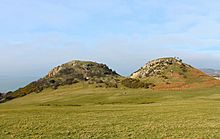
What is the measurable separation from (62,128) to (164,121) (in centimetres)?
731

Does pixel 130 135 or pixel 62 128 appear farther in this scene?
pixel 62 128

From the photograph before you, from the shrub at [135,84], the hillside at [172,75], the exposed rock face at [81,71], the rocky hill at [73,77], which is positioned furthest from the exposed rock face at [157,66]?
the shrub at [135,84]

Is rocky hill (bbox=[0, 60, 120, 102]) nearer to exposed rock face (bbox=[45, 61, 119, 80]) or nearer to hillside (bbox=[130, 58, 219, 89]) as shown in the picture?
exposed rock face (bbox=[45, 61, 119, 80])

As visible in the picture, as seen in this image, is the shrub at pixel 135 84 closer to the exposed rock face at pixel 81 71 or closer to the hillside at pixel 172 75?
the hillside at pixel 172 75

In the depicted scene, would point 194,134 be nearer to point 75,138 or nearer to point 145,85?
point 75,138

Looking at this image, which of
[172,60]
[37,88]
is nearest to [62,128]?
[37,88]

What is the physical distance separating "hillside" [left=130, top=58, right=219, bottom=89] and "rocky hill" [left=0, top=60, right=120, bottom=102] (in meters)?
8.23

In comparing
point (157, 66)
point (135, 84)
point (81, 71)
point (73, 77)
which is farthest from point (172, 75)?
point (81, 71)

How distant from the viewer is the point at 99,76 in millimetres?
85812

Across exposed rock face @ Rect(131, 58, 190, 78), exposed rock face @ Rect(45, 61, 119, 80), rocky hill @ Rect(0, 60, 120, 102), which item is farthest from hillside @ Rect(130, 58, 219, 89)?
exposed rock face @ Rect(45, 61, 119, 80)

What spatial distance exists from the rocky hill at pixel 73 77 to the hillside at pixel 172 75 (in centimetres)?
823

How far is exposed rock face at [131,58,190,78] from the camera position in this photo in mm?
82075

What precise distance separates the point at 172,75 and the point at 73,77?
24.0 meters

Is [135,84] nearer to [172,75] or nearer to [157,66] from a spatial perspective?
[172,75]
